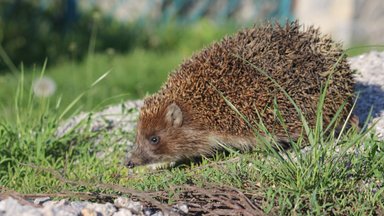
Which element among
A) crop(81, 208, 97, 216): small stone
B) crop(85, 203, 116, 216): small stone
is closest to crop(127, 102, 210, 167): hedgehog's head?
crop(85, 203, 116, 216): small stone

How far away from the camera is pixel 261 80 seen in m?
5.47

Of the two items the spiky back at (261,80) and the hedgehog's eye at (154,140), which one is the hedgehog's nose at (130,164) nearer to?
the hedgehog's eye at (154,140)

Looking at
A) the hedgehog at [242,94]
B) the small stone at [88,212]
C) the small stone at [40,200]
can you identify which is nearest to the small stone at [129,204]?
the small stone at [88,212]

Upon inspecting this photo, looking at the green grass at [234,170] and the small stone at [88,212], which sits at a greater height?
the green grass at [234,170]

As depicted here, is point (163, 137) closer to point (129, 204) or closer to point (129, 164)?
point (129, 164)

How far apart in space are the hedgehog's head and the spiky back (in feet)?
0.18

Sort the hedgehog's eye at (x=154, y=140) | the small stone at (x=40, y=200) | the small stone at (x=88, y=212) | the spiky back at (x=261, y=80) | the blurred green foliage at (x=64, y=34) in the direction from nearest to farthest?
the small stone at (x=88, y=212), the small stone at (x=40, y=200), the spiky back at (x=261, y=80), the hedgehog's eye at (x=154, y=140), the blurred green foliage at (x=64, y=34)

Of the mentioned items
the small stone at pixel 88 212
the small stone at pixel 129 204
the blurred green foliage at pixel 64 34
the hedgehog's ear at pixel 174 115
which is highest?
the blurred green foliage at pixel 64 34

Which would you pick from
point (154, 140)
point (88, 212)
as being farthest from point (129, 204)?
point (154, 140)

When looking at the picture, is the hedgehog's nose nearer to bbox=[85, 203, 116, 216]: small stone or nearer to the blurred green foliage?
bbox=[85, 203, 116, 216]: small stone

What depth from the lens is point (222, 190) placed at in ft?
14.6

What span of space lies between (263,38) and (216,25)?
764cm

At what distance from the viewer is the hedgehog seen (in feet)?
17.9

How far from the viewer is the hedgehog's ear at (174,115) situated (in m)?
5.64
